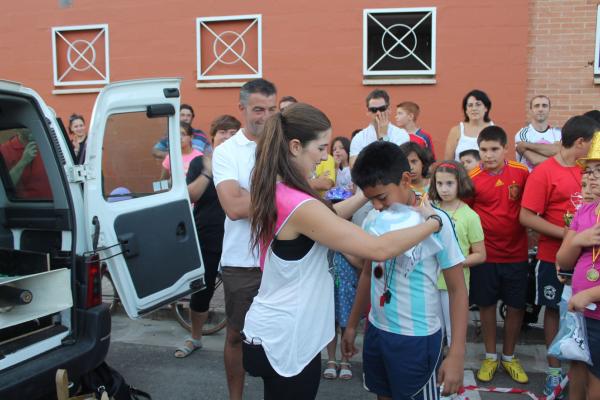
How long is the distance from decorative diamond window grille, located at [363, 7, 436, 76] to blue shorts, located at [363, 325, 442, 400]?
225 inches

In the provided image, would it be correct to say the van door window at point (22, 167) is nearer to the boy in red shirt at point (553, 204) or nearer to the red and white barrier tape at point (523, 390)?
the red and white barrier tape at point (523, 390)

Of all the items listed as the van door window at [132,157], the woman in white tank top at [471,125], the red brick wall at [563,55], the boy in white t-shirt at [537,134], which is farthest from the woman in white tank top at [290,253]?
the red brick wall at [563,55]

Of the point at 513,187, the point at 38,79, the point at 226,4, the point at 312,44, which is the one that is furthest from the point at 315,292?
the point at 38,79

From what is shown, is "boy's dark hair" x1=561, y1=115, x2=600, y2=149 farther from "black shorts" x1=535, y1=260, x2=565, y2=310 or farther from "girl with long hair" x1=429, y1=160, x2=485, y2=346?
"black shorts" x1=535, y1=260, x2=565, y2=310

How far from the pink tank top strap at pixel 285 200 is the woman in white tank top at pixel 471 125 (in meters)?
3.82

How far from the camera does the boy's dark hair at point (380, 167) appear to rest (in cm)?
239

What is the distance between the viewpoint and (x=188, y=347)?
5004 millimetres

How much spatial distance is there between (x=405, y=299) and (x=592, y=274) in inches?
45.2

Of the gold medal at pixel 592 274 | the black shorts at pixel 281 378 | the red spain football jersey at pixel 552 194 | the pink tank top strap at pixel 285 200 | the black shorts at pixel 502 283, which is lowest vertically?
the black shorts at pixel 502 283

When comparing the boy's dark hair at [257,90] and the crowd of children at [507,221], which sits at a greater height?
the boy's dark hair at [257,90]

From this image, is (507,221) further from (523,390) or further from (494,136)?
(523,390)

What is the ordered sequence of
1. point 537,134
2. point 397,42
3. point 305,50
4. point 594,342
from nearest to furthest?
1. point 594,342
2. point 537,134
3. point 397,42
4. point 305,50

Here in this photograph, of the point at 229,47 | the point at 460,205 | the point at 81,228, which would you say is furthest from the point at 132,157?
the point at 229,47

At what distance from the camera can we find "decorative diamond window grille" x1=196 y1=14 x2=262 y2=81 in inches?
324
